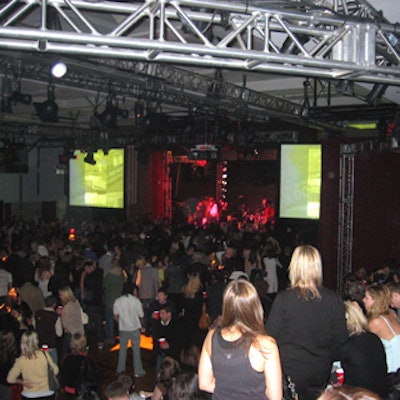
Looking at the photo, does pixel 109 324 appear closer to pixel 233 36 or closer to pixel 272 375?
pixel 233 36

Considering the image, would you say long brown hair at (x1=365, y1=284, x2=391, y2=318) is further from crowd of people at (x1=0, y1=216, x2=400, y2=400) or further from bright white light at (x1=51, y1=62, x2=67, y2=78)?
bright white light at (x1=51, y1=62, x2=67, y2=78)

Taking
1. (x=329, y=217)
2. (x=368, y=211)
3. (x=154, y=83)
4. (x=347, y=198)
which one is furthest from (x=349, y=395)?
(x=329, y=217)

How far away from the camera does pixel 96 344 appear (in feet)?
24.2

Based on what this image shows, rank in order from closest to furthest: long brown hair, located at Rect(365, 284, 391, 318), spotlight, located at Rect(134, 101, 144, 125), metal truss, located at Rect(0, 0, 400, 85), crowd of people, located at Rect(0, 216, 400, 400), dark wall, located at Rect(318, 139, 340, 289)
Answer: crowd of people, located at Rect(0, 216, 400, 400) < metal truss, located at Rect(0, 0, 400, 85) < long brown hair, located at Rect(365, 284, 391, 318) < spotlight, located at Rect(134, 101, 144, 125) < dark wall, located at Rect(318, 139, 340, 289)

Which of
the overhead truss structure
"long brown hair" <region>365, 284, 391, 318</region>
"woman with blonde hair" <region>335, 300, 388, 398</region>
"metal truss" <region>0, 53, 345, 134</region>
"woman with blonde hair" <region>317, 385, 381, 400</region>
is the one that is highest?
"metal truss" <region>0, 53, 345, 134</region>

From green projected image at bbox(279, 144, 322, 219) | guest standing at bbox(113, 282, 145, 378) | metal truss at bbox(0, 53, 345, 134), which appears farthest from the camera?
green projected image at bbox(279, 144, 322, 219)

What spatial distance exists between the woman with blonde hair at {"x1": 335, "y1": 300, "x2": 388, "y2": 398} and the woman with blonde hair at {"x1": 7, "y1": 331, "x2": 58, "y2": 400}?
9.12 ft

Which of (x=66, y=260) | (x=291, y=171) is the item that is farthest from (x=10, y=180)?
(x=66, y=260)

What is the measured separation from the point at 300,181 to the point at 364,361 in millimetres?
11829

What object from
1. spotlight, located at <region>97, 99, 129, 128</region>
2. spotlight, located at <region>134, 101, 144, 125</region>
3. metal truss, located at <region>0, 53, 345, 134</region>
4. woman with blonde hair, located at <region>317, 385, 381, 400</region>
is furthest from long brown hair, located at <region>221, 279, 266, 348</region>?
spotlight, located at <region>134, 101, 144, 125</region>

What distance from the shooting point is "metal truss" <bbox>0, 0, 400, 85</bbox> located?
3.20m

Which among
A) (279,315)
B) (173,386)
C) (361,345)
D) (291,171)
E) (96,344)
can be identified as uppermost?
(291,171)

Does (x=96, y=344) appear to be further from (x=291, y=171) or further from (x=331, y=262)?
(x=291, y=171)

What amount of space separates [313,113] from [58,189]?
13.6 metres
